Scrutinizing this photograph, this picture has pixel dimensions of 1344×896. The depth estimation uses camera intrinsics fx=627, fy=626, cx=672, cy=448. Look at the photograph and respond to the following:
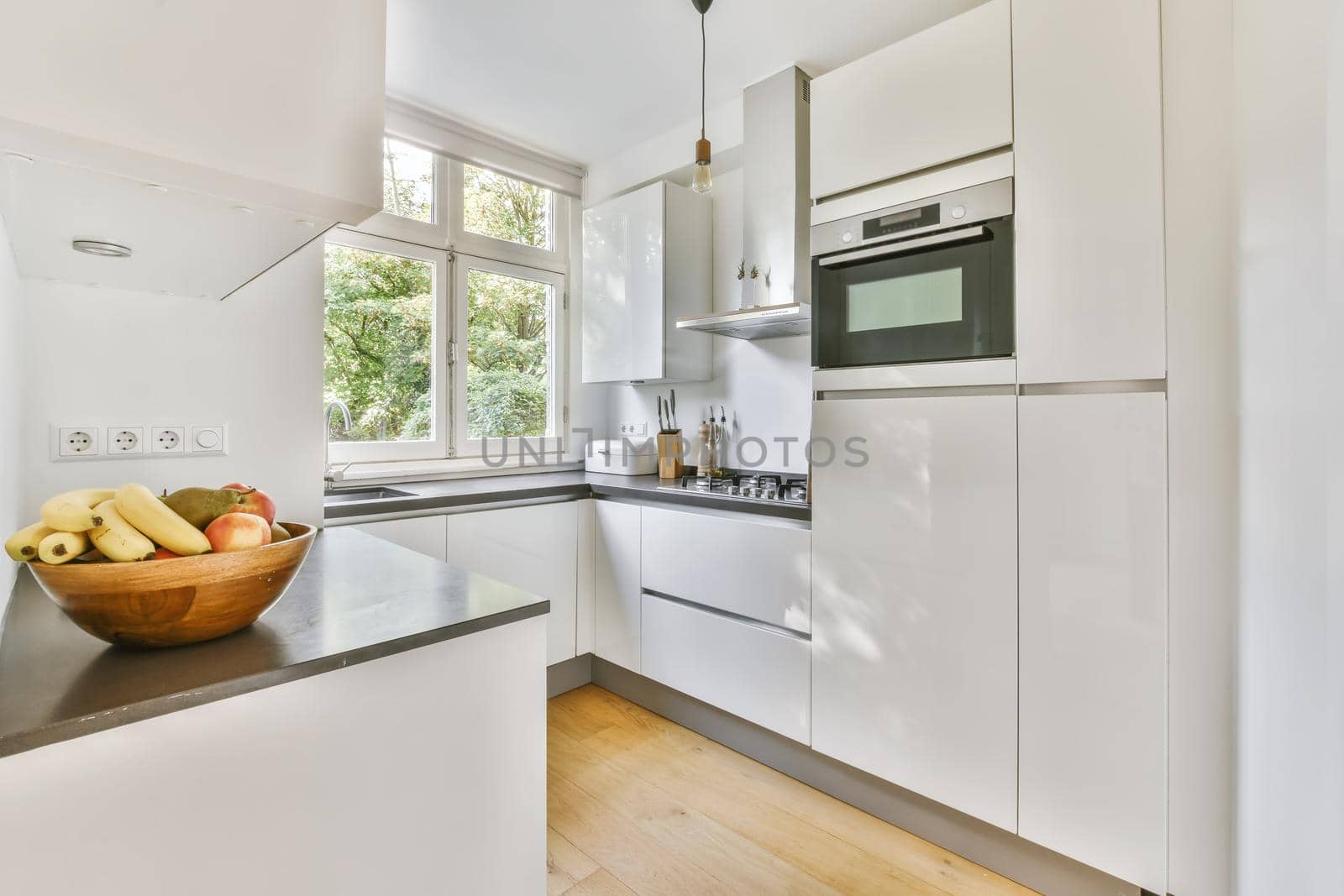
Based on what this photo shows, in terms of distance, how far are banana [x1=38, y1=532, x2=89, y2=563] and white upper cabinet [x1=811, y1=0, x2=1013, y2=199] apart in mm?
1926

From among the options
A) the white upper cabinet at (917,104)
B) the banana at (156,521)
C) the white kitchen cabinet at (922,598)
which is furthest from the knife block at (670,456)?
the banana at (156,521)

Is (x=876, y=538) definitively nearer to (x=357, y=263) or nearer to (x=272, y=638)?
(x=272, y=638)

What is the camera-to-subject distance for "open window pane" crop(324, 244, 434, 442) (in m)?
2.58

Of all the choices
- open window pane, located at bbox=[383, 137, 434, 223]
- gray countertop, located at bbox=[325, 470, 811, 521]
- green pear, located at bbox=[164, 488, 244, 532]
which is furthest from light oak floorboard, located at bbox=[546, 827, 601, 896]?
open window pane, located at bbox=[383, 137, 434, 223]

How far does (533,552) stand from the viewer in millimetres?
2488

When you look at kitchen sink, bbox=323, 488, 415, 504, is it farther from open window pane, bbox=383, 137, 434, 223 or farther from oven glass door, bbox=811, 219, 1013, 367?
oven glass door, bbox=811, 219, 1013, 367

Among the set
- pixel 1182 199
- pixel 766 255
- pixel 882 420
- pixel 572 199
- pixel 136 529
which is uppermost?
pixel 572 199

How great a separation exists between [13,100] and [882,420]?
5.78ft

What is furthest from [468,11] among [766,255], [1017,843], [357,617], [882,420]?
[1017,843]

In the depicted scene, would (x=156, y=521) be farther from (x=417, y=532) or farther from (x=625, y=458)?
(x=625, y=458)

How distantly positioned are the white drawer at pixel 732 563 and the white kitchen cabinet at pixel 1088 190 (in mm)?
882

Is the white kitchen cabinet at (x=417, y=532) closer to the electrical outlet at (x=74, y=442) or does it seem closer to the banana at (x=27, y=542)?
the electrical outlet at (x=74, y=442)

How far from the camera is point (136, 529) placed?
2.62 ft

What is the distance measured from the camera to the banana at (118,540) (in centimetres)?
76
